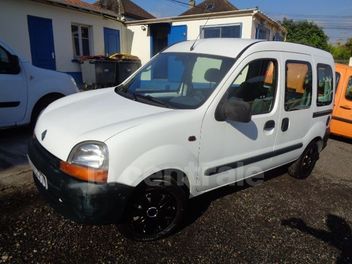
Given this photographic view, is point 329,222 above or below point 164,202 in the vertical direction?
below

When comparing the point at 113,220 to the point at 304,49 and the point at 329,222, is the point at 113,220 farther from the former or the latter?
the point at 304,49

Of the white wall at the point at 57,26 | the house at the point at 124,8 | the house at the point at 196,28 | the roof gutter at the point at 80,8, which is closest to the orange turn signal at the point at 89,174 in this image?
the house at the point at 196,28

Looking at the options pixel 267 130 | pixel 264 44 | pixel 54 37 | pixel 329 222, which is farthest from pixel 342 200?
pixel 54 37

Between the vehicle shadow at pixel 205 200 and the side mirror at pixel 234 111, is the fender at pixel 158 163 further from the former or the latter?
the vehicle shadow at pixel 205 200

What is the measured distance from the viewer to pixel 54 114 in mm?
3010

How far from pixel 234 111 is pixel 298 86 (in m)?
1.60

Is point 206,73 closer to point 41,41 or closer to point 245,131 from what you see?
point 245,131

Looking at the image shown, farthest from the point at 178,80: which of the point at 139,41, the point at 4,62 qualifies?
the point at 139,41

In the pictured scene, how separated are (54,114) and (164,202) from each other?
4.62 feet

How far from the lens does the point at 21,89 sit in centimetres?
513

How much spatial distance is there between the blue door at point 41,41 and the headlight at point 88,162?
977 cm

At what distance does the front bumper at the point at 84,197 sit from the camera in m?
2.29

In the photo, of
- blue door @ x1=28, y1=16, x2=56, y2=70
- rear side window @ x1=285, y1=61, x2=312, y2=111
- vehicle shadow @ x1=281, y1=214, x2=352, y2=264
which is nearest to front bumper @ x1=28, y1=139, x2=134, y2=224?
vehicle shadow @ x1=281, y1=214, x2=352, y2=264

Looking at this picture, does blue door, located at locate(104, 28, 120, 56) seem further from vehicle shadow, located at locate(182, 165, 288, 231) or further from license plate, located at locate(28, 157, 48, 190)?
license plate, located at locate(28, 157, 48, 190)
